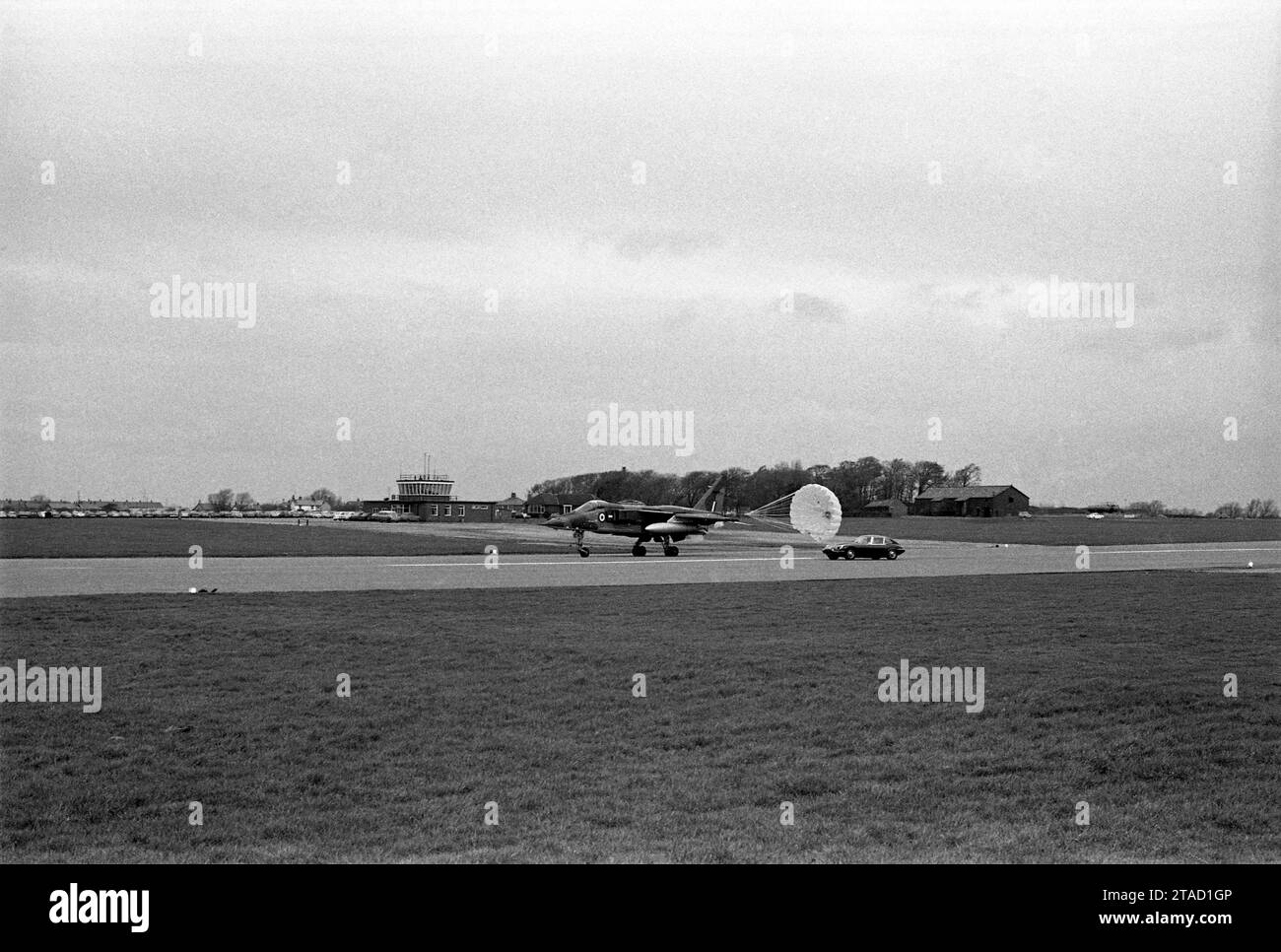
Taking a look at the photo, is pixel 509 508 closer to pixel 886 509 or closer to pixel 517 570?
pixel 886 509

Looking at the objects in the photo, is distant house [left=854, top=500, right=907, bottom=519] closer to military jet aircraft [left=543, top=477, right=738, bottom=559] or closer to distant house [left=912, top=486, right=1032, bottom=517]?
distant house [left=912, top=486, right=1032, bottom=517]

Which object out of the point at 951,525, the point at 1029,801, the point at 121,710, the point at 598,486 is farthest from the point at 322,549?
the point at 951,525

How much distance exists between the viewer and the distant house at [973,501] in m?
103

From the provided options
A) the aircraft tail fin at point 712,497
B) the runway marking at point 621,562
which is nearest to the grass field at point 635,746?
the runway marking at point 621,562

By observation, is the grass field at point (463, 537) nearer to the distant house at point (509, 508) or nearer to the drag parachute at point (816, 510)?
the drag parachute at point (816, 510)

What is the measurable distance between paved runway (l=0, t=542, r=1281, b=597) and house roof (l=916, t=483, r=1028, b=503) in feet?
149

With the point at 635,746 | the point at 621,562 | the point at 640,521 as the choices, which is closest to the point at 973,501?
the point at 640,521

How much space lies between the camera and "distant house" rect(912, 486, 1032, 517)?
103 metres

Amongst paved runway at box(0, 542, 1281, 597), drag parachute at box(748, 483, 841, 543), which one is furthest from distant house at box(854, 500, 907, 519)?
paved runway at box(0, 542, 1281, 597)

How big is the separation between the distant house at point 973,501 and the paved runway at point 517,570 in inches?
1797

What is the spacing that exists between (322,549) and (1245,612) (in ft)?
154

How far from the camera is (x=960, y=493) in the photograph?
10444 centimetres

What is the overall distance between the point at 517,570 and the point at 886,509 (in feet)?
243

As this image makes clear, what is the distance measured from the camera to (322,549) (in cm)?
5688
